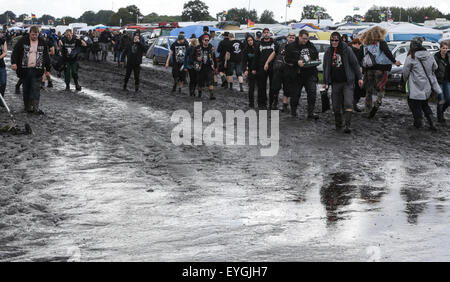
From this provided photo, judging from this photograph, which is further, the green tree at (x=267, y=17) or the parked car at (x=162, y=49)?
the green tree at (x=267, y=17)

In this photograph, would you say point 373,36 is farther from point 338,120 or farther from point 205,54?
point 205,54

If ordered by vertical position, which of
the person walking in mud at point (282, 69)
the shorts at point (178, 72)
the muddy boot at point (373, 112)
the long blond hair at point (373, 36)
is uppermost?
the long blond hair at point (373, 36)

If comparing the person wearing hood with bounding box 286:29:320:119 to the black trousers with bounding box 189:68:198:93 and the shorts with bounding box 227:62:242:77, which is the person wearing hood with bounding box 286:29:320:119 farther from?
the shorts with bounding box 227:62:242:77

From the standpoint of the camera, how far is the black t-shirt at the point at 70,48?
18.7m

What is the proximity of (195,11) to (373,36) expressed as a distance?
136 m

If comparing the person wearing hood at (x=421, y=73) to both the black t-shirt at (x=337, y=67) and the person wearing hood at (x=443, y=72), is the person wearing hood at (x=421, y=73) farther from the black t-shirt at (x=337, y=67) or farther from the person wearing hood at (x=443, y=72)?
the black t-shirt at (x=337, y=67)

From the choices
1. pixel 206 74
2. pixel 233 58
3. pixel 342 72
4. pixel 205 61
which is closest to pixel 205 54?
pixel 205 61

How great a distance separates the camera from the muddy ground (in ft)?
18.0

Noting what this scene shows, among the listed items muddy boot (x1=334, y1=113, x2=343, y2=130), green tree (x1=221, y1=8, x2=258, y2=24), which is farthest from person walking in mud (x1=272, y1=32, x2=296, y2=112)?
green tree (x1=221, y1=8, x2=258, y2=24)

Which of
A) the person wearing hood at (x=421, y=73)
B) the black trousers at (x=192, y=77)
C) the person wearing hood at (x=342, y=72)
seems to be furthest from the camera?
the black trousers at (x=192, y=77)

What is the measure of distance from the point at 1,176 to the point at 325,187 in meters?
3.91

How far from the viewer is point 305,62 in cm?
1360

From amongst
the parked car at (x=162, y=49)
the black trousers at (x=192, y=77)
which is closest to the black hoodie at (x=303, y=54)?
the black trousers at (x=192, y=77)

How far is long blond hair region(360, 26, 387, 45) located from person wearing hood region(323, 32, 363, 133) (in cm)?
193
